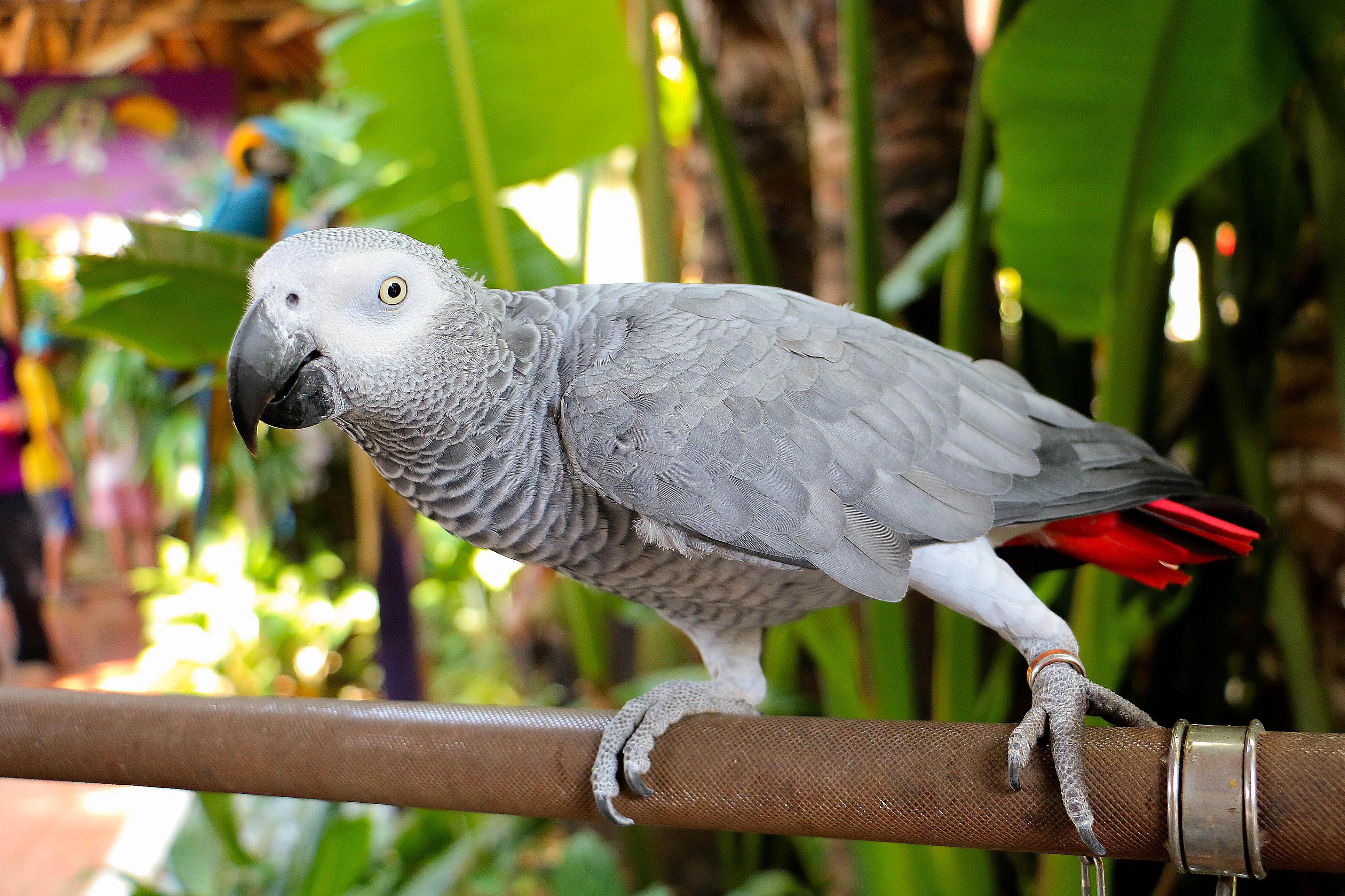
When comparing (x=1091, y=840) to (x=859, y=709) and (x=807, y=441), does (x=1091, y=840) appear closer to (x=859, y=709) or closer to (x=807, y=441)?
(x=807, y=441)

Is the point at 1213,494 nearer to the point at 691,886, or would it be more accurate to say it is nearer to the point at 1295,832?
the point at 1295,832

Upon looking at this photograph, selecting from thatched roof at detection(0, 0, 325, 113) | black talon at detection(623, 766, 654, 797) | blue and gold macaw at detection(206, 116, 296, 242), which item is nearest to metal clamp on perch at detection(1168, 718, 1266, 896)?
black talon at detection(623, 766, 654, 797)

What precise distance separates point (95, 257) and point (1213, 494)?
978 mm

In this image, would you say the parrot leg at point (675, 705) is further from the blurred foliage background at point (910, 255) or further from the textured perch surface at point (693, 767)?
the blurred foliage background at point (910, 255)

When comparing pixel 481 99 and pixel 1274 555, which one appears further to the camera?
pixel 1274 555

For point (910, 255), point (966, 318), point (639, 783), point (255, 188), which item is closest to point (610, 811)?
point (639, 783)

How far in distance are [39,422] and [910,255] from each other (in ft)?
7.94

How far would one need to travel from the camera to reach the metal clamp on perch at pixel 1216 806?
0.43 meters

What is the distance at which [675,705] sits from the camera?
633 millimetres

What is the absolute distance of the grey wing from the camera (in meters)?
0.52

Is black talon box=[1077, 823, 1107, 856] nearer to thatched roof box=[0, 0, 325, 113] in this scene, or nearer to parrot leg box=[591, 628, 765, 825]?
parrot leg box=[591, 628, 765, 825]

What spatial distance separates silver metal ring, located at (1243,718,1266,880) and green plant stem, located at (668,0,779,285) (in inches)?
26.6

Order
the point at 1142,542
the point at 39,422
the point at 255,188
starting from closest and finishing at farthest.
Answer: the point at 1142,542 → the point at 255,188 → the point at 39,422

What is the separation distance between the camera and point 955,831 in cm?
49
